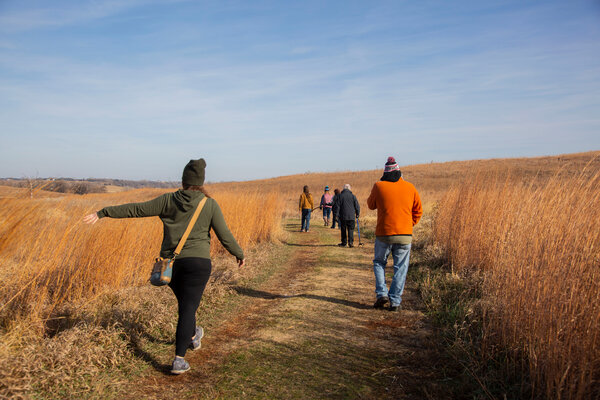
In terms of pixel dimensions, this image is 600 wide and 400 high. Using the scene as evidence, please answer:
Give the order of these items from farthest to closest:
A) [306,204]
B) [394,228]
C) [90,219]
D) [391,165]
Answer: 1. [306,204]
2. [391,165]
3. [394,228]
4. [90,219]

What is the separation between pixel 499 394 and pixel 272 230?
1013 cm

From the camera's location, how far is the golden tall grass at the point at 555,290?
8.83ft

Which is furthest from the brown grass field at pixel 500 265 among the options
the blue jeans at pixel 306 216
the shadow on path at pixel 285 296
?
the blue jeans at pixel 306 216

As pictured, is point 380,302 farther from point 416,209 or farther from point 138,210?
point 138,210

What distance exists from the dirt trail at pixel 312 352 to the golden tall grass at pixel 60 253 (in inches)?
69.3

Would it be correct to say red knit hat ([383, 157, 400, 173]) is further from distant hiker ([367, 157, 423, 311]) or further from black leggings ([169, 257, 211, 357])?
black leggings ([169, 257, 211, 357])

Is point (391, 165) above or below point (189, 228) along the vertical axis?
above

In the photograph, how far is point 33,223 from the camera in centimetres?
437

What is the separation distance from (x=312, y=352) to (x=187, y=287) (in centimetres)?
156

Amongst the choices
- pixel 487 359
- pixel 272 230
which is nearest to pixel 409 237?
pixel 487 359

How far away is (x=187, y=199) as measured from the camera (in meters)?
3.66

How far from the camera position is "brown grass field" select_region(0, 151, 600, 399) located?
9.29 ft

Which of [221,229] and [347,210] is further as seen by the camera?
[347,210]

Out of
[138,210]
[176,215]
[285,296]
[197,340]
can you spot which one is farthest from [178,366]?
[285,296]
